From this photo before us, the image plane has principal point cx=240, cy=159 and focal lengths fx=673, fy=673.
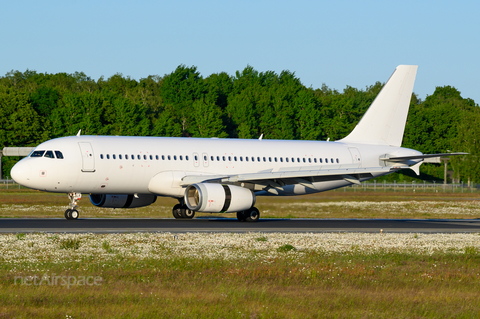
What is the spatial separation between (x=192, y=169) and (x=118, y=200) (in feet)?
14.4

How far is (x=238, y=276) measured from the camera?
47.8 feet

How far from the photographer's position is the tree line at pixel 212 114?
96.3 m

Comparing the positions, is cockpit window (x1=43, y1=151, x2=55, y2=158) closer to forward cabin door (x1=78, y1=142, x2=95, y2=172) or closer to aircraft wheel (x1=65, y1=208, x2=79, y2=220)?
forward cabin door (x1=78, y1=142, x2=95, y2=172)

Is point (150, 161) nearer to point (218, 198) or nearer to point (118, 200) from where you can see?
point (118, 200)

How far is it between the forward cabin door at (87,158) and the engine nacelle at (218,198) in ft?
15.3

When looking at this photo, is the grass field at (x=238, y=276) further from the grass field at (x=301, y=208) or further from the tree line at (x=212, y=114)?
the tree line at (x=212, y=114)

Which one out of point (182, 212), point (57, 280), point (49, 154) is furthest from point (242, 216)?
point (57, 280)

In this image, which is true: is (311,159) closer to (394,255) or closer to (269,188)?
(269,188)

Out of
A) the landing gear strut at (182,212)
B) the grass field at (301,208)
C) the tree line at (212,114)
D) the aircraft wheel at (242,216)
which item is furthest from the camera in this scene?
the tree line at (212,114)

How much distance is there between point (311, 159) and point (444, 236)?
13.6m

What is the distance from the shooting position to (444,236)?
2572 cm

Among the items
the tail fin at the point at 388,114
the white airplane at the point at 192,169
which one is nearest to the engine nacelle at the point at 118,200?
the white airplane at the point at 192,169

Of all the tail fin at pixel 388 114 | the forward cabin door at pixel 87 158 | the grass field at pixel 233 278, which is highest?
the tail fin at pixel 388 114

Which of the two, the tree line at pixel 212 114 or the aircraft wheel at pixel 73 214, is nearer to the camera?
the aircraft wheel at pixel 73 214
